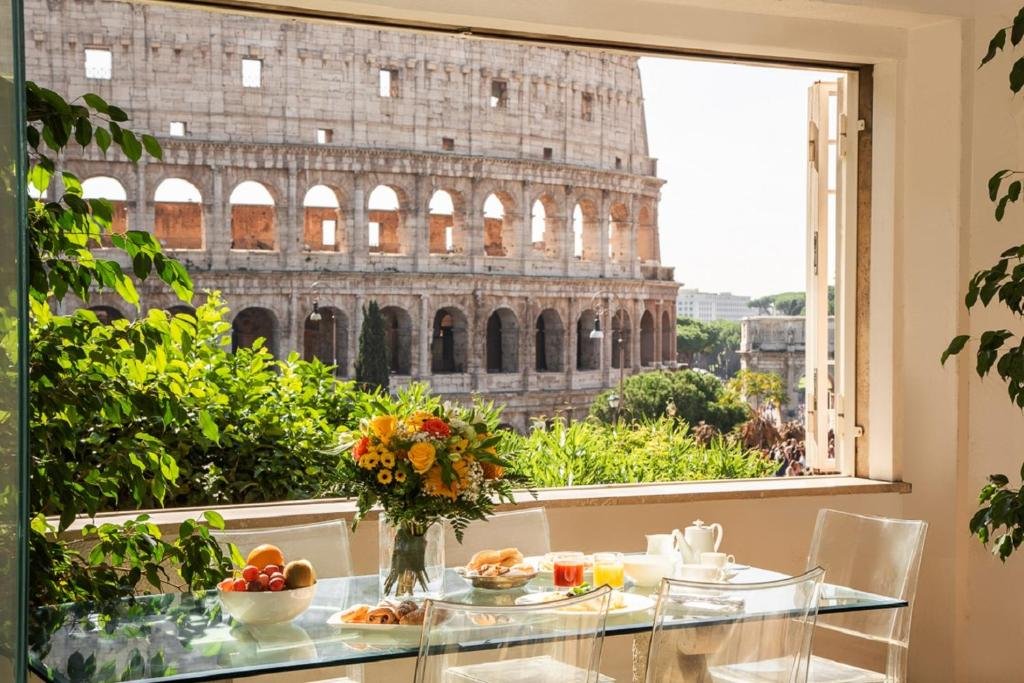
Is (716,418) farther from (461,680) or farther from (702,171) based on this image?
(461,680)

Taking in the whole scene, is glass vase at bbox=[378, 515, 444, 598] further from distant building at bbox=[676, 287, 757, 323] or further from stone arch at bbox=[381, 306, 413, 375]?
stone arch at bbox=[381, 306, 413, 375]

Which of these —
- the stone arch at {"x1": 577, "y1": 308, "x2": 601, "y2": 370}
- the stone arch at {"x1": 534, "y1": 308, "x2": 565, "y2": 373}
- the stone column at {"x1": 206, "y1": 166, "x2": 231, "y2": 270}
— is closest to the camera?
the stone column at {"x1": 206, "y1": 166, "x2": 231, "y2": 270}

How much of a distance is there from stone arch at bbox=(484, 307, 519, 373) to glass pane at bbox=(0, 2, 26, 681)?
68.3 feet

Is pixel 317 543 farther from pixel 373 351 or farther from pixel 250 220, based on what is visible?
pixel 250 220

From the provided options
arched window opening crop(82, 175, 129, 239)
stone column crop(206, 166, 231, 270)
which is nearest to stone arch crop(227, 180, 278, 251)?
stone column crop(206, 166, 231, 270)

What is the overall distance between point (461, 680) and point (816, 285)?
2968mm

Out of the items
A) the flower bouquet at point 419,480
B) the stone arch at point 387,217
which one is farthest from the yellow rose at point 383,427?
the stone arch at point 387,217

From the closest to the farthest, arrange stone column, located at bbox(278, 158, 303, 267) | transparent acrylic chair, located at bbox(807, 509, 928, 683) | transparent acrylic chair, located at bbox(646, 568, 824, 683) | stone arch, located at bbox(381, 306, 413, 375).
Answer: transparent acrylic chair, located at bbox(646, 568, 824, 683), transparent acrylic chair, located at bbox(807, 509, 928, 683), stone arch, located at bbox(381, 306, 413, 375), stone column, located at bbox(278, 158, 303, 267)

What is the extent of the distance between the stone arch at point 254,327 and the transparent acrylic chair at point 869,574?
62.2ft

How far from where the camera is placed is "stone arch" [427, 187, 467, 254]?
2378cm

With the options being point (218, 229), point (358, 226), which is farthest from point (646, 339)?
point (218, 229)

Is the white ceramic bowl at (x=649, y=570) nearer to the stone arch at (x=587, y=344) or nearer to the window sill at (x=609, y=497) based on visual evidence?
the window sill at (x=609, y=497)

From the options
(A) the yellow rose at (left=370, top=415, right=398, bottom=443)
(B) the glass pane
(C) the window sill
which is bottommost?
(C) the window sill

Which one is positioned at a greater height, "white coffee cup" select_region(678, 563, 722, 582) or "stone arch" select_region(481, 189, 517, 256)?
"stone arch" select_region(481, 189, 517, 256)
